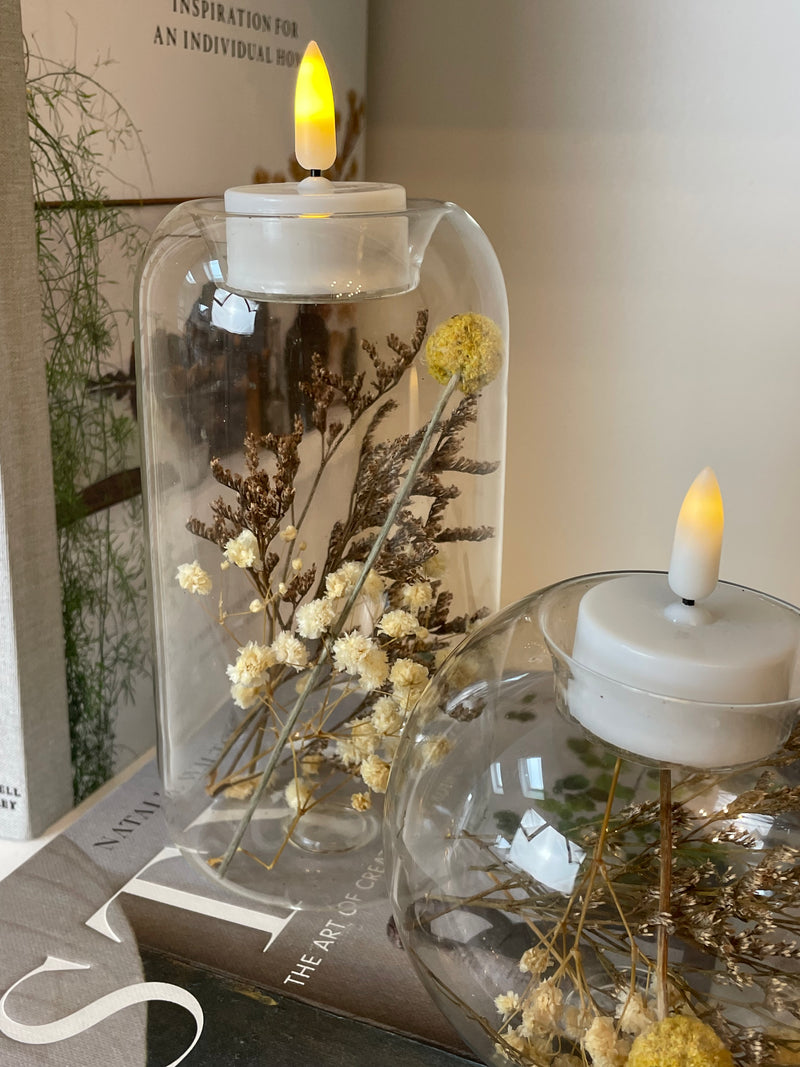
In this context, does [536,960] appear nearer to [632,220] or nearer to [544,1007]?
[544,1007]

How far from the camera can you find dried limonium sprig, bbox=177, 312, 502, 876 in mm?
458

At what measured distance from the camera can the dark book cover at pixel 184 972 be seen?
1.33ft

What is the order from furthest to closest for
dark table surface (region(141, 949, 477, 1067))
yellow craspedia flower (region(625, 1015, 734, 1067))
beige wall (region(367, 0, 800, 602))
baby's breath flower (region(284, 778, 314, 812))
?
beige wall (region(367, 0, 800, 602)) → baby's breath flower (region(284, 778, 314, 812)) → dark table surface (region(141, 949, 477, 1067)) → yellow craspedia flower (region(625, 1015, 734, 1067))

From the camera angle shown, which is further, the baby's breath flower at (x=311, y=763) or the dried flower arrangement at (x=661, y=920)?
the baby's breath flower at (x=311, y=763)

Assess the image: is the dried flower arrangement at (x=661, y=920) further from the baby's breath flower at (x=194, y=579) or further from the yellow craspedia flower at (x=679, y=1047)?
the baby's breath flower at (x=194, y=579)

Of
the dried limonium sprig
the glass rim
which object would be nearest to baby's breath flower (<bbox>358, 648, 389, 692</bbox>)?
the dried limonium sprig

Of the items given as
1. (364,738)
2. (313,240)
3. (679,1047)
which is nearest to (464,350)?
(313,240)

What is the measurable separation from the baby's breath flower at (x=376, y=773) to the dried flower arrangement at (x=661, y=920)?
5.4 inches

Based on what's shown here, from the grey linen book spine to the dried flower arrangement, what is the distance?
0.31 metres

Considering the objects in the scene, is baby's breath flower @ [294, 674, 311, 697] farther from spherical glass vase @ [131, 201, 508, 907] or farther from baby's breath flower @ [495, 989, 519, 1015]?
baby's breath flower @ [495, 989, 519, 1015]

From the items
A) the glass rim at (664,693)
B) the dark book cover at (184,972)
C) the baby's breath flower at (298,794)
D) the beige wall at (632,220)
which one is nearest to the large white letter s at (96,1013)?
the dark book cover at (184,972)

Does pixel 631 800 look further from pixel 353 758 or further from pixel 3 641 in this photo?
pixel 3 641

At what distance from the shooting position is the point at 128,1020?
0.42m

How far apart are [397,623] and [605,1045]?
0.21 metres
